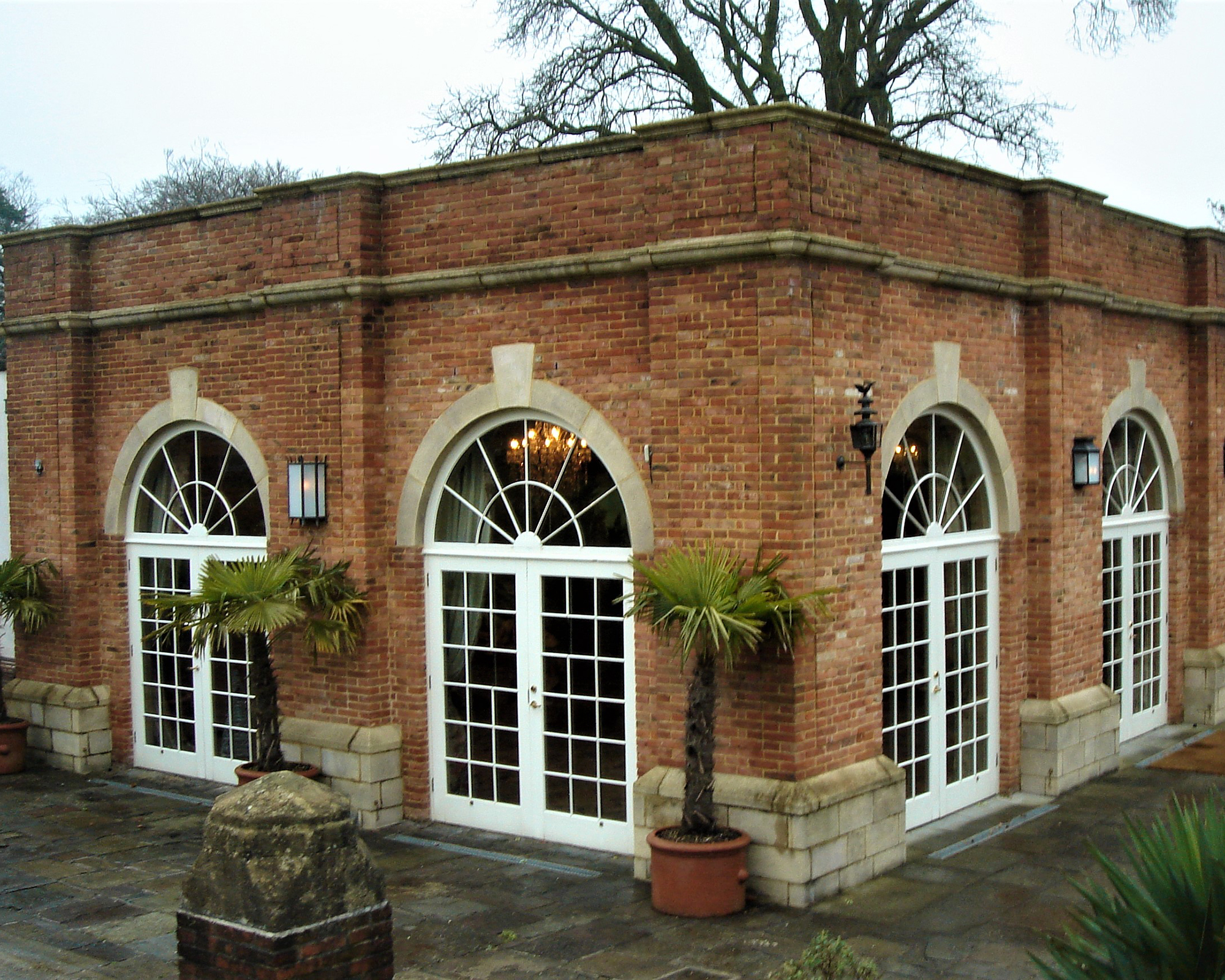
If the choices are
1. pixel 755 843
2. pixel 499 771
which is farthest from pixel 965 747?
pixel 499 771

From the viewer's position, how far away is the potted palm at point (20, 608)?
11797mm

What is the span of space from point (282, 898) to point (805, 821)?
3.59 m

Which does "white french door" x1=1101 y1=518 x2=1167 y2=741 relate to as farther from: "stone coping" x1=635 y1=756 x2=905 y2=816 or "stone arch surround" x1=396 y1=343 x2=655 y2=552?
"stone arch surround" x1=396 y1=343 x2=655 y2=552

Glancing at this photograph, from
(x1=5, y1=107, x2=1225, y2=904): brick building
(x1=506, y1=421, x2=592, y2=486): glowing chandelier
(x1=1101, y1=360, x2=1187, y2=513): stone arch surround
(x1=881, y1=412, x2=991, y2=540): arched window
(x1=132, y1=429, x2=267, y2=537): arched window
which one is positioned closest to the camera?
(x1=5, y1=107, x2=1225, y2=904): brick building

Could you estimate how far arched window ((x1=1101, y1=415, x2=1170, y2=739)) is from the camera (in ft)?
38.9

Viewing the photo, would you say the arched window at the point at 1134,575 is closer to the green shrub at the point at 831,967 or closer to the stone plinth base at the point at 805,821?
the stone plinth base at the point at 805,821

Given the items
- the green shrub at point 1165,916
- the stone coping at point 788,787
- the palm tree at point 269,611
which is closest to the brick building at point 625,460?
the stone coping at point 788,787

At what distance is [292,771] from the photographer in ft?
31.5

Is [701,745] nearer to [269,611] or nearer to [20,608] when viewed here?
[269,611]

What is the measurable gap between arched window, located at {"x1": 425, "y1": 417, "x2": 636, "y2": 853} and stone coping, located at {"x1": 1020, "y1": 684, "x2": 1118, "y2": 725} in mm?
3546

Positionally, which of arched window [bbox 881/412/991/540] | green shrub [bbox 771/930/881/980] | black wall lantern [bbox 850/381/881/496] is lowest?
green shrub [bbox 771/930/881/980]

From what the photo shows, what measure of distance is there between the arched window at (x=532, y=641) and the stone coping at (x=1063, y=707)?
3.55 meters

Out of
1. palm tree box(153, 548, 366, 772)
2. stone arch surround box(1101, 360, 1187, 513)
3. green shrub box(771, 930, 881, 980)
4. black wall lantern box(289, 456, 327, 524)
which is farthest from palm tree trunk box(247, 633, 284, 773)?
stone arch surround box(1101, 360, 1187, 513)

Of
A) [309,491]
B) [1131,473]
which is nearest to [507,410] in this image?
[309,491]
